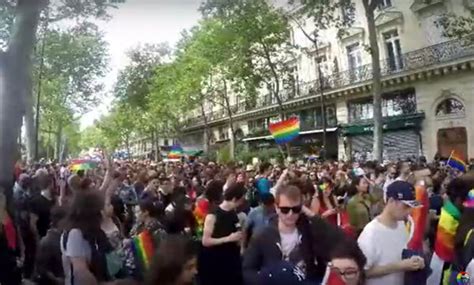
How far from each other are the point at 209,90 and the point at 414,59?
16.3 meters

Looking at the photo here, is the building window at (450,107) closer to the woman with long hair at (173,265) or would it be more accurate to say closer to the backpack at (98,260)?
the backpack at (98,260)

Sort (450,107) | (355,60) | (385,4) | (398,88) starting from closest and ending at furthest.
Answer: (450,107), (398,88), (385,4), (355,60)

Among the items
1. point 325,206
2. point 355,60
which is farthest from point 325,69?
point 325,206

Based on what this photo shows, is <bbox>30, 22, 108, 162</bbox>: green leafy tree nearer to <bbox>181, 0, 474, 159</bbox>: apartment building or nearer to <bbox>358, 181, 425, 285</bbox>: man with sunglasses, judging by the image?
<bbox>181, 0, 474, 159</bbox>: apartment building

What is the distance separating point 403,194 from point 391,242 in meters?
0.33

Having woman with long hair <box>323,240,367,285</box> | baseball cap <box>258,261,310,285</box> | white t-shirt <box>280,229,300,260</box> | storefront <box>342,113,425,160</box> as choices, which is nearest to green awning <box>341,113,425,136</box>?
storefront <box>342,113,425,160</box>

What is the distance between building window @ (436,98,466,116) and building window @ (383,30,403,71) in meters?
A: 3.22

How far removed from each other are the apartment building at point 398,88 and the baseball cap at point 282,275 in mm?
19549

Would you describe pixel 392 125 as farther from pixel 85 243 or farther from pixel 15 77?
pixel 85 243

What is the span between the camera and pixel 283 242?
3.56 meters

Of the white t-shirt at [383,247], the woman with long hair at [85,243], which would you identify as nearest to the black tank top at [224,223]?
the woman with long hair at [85,243]

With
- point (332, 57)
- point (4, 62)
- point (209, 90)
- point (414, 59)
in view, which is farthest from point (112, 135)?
point (4, 62)

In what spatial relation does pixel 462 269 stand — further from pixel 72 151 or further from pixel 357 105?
pixel 72 151

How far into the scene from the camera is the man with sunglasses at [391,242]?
11.4 feet
